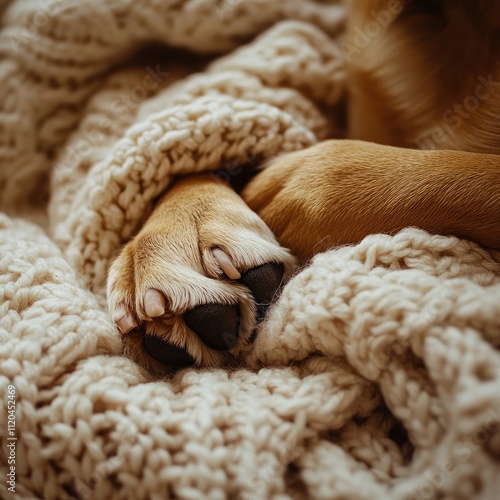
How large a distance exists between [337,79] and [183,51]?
35 cm

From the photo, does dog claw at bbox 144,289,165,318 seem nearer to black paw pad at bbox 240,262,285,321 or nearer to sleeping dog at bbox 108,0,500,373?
sleeping dog at bbox 108,0,500,373

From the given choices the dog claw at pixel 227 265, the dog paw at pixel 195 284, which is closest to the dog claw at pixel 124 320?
the dog paw at pixel 195 284

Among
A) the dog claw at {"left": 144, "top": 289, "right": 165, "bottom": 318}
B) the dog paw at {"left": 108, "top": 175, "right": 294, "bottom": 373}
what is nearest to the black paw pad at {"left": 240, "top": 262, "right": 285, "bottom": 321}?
the dog paw at {"left": 108, "top": 175, "right": 294, "bottom": 373}

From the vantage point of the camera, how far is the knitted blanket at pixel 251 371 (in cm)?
51

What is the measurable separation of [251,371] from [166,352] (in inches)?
4.7

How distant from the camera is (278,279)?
682 millimetres

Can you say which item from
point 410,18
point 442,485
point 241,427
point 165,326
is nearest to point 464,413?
point 442,485

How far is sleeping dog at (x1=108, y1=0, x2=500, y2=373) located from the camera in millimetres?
639

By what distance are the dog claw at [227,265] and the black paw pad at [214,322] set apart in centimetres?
4

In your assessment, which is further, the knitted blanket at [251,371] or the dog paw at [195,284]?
the dog paw at [195,284]

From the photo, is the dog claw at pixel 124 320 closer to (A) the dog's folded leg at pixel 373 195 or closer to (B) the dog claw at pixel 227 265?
(B) the dog claw at pixel 227 265

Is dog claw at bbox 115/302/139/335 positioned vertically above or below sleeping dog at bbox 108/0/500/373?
below

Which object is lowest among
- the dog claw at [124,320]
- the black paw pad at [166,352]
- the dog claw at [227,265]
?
the black paw pad at [166,352]

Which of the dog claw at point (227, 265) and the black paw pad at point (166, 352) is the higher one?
the dog claw at point (227, 265)
